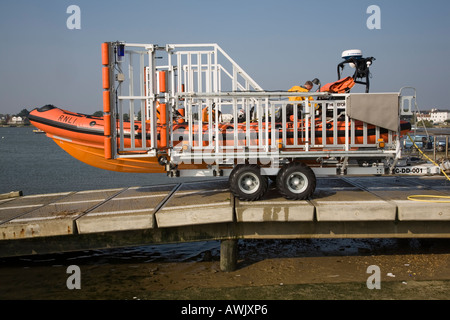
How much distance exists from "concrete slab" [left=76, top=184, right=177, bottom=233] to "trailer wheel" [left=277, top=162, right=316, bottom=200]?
2.20 metres

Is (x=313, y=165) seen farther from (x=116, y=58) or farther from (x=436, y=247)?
(x=116, y=58)

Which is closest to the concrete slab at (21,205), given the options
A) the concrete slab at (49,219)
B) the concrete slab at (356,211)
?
the concrete slab at (49,219)

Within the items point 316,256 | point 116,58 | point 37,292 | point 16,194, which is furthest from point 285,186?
point 16,194

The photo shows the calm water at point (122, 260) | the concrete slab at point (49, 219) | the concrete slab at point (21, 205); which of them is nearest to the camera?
the concrete slab at point (49, 219)

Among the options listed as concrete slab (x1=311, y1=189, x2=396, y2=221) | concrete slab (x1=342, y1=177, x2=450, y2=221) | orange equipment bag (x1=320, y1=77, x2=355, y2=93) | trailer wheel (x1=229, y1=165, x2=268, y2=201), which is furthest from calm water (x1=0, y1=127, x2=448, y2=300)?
orange equipment bag (x1=320, y1=77, x2=355, y2=93)

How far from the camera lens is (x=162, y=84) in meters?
7.36

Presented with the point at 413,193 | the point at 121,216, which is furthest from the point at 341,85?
the point at 121,216

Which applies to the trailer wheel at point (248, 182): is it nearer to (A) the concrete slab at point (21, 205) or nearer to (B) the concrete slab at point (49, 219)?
(B) the concrete slab at point (49, 219)

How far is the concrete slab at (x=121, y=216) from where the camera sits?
6.71 m

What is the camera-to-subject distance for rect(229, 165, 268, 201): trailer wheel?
735 cm

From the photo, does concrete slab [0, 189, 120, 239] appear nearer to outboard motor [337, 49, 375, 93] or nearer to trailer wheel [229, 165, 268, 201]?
trailer wheel [229, 165, 268, 201]

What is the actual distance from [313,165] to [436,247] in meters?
2.86

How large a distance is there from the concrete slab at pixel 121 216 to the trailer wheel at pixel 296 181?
220 centimetres
